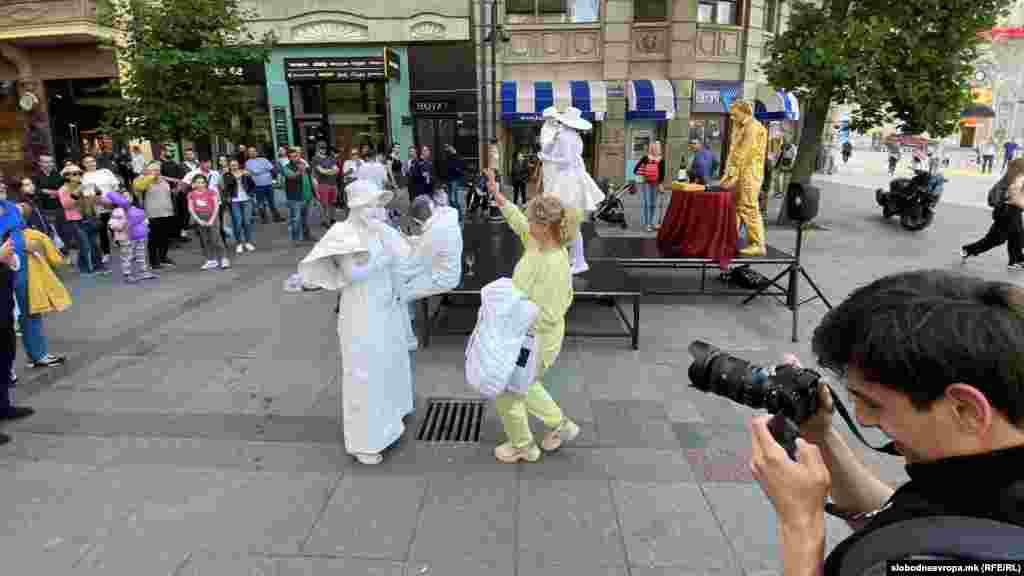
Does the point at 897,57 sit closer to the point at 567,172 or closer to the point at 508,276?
the point at 567,172

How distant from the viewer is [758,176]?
802cm

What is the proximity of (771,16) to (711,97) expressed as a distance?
435 centimetres

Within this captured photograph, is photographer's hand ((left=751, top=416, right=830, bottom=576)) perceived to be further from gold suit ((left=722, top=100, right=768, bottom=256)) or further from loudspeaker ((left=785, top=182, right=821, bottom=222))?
gold suit ((left=722, top=100, right=768, bottom=256))

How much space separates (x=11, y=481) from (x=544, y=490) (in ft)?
11.0

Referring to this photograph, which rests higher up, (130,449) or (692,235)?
(692,235)

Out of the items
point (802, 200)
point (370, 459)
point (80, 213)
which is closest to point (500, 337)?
point (370, 459)

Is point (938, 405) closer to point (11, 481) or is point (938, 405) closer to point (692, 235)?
point (11, 481)

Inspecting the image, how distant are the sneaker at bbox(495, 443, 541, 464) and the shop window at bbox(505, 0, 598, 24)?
1705 centimetres

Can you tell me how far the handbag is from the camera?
141 inches

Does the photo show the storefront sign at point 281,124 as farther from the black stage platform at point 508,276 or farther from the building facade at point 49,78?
the black stage platform at point 508,276

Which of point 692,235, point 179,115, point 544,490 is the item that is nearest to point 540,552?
A: point 544,490

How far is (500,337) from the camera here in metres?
3.53

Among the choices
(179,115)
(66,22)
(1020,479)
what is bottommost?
(1020,479)

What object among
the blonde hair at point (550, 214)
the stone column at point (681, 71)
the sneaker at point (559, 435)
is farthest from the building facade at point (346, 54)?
the sneaker at point (559, 435)
